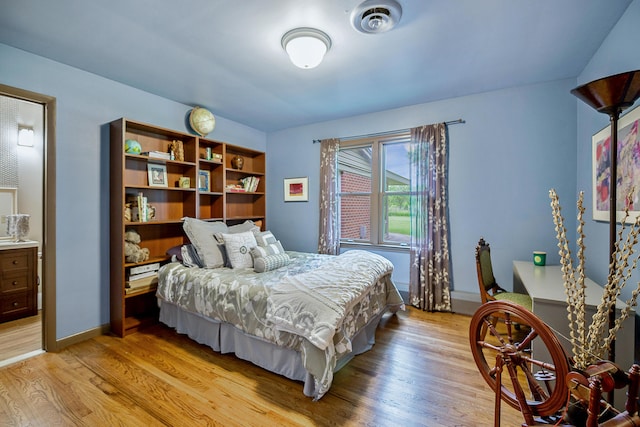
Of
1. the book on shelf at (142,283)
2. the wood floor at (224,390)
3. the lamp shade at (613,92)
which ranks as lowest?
the wood floor at (224,390)

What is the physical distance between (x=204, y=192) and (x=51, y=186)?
1.41m

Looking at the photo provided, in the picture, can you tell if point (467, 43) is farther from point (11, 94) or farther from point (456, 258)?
point (11, 94)

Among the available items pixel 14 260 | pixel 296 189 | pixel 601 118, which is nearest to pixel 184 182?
pixel 296 189

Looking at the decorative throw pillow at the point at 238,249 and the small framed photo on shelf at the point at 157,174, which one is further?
the small framed photo on shelf at the point at 157,174

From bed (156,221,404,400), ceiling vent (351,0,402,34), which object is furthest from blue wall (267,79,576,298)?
ceiling vent (351,0,402,34)

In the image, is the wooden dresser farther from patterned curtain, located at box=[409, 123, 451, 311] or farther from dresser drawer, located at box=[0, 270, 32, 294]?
patterned curtain, located at box=[409, 123, 451, 311]

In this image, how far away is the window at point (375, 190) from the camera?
12.3 ft

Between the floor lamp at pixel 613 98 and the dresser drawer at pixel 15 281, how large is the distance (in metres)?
5.16

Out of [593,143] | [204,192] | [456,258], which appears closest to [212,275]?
[204,192]

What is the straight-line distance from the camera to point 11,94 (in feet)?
7.38

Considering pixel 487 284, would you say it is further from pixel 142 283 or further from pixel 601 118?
pixel 142 283

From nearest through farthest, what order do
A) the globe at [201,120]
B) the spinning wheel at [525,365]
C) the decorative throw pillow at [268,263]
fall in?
the spinning wheel at [525,365] < the decorative throw pillow at [268,263] < the globe at [201,120]

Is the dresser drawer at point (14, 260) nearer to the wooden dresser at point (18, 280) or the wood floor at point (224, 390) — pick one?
the wooden dresser at point (18, 280)

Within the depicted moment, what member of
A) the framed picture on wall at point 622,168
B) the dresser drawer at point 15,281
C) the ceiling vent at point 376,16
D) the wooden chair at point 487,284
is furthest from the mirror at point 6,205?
the framed picture on wall at point 622,168
